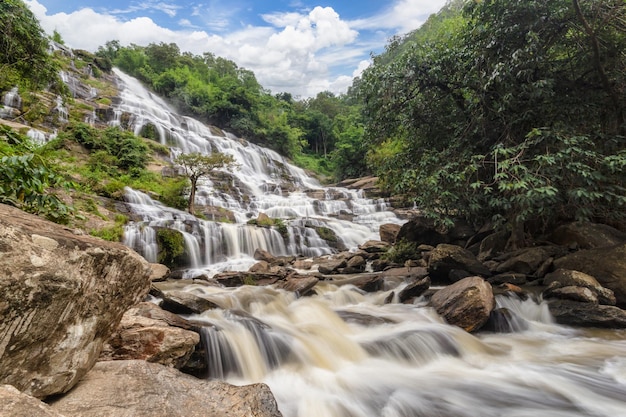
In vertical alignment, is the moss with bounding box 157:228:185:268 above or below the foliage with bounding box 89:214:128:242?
below

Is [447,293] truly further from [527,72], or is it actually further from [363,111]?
[363,111]

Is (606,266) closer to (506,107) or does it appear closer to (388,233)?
(506,107)

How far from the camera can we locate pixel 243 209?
17688 millimetres

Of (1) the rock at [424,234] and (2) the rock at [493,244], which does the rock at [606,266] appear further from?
(1) the rock at [424,234]

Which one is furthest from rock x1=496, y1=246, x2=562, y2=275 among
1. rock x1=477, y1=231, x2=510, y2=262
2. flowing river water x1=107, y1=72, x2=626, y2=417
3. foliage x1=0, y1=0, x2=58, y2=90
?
A: foliage x1=0, y1=0, x2=58, y2=90

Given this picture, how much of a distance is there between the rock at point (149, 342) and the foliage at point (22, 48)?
639 cm

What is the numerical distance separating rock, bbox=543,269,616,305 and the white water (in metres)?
0.69

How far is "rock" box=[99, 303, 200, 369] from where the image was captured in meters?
2.92

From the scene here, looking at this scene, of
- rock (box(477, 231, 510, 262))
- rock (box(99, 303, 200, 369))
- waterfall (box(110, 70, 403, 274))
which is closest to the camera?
rock (box(99, 303, 200, 369))

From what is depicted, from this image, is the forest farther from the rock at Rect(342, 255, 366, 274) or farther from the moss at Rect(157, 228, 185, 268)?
the moss at Rect(157, 228, 185, 268)

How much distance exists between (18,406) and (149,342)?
178 cm

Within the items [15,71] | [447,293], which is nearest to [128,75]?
[15,71]

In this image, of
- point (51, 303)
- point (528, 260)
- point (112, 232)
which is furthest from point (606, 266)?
point (112, 232)

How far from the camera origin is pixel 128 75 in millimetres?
38188
